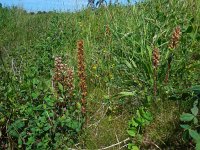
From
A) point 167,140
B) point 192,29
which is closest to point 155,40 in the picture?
point 192,29

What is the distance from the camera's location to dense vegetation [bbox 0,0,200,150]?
9.32 feet

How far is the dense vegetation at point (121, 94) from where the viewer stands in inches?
112

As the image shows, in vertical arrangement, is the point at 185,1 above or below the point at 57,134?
above

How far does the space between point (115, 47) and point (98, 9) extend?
10.2 ft

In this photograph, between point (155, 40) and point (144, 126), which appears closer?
point (144, 126)

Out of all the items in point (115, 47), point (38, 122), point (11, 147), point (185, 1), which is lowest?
point (11, 147)

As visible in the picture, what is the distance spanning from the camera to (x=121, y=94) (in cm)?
344

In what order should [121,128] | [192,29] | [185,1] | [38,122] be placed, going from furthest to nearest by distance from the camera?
[185,1] → [192,29] → [121,128] → [38,122]

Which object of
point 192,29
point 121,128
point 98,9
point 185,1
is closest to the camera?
point 121,128

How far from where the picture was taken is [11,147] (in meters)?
2.96

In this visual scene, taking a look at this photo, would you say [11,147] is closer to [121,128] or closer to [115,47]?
[121,128]

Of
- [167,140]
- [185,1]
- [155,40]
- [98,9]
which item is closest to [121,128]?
[167,140]

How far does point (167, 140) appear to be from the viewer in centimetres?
276

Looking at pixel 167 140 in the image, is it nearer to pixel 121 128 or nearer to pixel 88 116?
pixel 121 128
